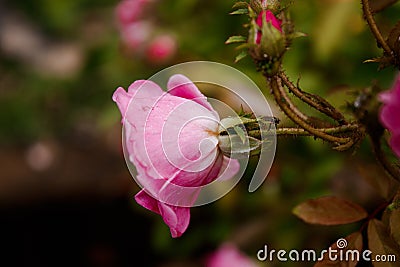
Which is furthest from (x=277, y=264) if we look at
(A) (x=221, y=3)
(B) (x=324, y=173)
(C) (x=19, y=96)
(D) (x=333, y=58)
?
(C) (x=19, y=96)

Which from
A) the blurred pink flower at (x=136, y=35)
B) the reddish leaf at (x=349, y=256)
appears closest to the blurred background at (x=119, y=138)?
the blurred pink flower at (x=136, y=35)

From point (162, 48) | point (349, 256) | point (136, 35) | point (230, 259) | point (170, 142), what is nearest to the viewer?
point (170, 142)

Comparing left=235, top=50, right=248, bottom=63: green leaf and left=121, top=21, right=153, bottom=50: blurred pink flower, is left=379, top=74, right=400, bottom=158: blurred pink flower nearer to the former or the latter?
left=235, top=50, right=248, bottom=63: green leaf

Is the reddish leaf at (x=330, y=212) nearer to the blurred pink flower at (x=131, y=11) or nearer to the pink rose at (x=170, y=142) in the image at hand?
the pink rose at (x=170, y=142)

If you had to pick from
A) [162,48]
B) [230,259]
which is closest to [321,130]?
[230,259]

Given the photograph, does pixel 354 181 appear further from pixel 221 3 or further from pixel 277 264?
pixel 221 3

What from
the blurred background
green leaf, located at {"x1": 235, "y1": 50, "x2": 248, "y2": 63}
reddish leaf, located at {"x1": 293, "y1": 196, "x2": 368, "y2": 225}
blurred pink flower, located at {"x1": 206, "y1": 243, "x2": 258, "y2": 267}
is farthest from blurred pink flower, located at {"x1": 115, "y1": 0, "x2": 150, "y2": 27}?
green leaf, located at {"x1": 235, "y1": 50, "x2": 248, "y2": 63}

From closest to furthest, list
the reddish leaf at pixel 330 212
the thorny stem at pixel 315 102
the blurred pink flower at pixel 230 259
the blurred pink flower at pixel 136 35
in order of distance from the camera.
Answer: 1. the thorny stem at pixel 315 102
2. the reddish leaf at pixel 330 212
3. the blurred pink flower at pixel 230 259
4. the blurred pink flower at pixel 136 35

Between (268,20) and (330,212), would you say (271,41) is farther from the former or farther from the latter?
(330,212)
